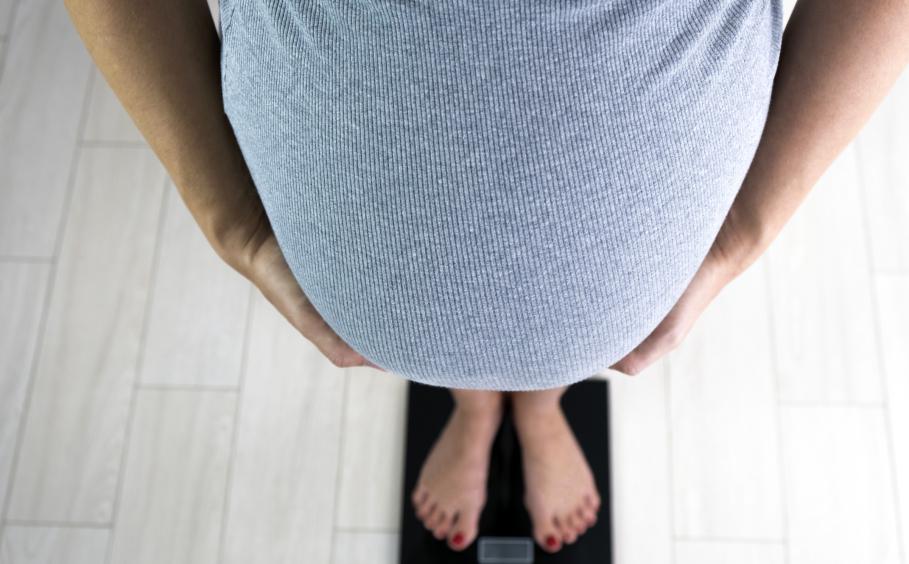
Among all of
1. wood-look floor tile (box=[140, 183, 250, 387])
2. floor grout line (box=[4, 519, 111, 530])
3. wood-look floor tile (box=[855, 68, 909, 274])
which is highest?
wood-look floor tile (box=[855, 68, 909, 274])

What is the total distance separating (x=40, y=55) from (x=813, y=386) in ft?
5.09

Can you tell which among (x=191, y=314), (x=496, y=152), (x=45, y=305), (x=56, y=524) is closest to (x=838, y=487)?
(x=496, y=152)

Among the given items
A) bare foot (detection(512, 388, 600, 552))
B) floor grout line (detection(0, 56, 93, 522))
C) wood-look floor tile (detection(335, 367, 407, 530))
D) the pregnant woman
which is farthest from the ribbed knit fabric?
floor grout line (detection(0, 56, 93, 522))

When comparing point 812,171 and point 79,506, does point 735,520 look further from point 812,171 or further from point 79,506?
point 79,506

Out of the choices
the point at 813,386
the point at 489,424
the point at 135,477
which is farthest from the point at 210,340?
the point at 813,386

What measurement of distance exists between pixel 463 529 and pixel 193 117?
77cm

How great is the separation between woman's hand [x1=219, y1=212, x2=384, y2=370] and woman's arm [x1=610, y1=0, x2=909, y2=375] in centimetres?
27

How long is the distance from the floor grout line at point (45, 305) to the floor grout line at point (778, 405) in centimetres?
124

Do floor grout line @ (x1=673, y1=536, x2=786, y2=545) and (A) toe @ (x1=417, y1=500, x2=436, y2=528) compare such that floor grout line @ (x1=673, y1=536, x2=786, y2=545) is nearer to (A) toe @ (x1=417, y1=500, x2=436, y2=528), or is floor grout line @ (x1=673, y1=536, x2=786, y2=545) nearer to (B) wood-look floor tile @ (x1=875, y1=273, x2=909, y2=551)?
(B) wood-look floor tile @ (x1=875, y1=273, x2=909, y2=551)

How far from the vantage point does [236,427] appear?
1248mm

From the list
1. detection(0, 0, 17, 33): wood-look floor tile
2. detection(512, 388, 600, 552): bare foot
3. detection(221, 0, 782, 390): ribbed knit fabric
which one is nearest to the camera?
detection(221, 0, 782, 390): ribbed knit fabric

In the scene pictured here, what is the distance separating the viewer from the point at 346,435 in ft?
4.06

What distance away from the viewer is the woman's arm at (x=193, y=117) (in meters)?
0.60

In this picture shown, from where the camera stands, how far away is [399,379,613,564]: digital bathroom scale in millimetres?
1159
